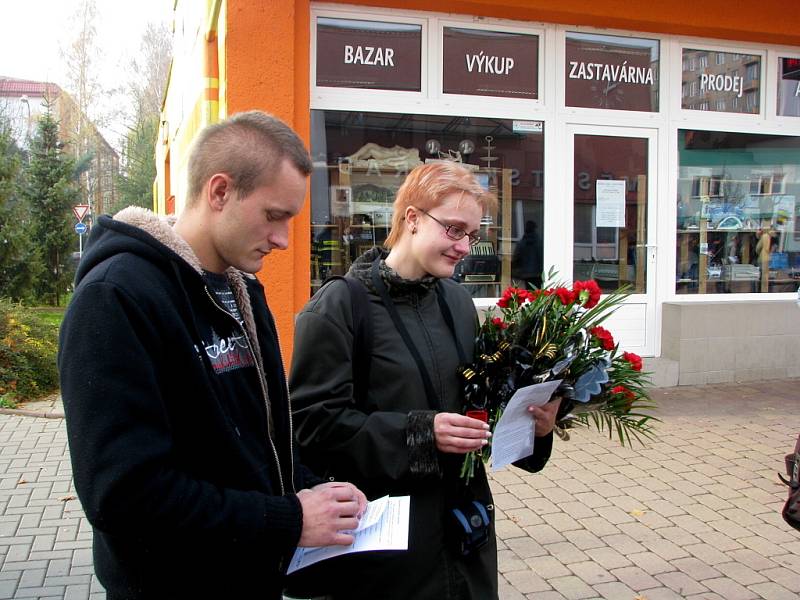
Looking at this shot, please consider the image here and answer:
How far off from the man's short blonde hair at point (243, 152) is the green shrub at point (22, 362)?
7755mm

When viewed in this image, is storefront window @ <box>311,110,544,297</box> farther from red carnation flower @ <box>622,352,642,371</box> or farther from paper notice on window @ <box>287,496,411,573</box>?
paper notice on window @ <box>287,496,411,573</box>

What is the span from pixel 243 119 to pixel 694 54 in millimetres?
7836

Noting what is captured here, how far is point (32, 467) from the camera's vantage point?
237 inches

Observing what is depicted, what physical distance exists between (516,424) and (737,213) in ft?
25.3

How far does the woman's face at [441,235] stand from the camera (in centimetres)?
228

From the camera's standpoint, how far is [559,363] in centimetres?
211

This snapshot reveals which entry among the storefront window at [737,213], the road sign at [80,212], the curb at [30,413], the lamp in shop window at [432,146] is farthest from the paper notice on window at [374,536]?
the road sign at [80,212]

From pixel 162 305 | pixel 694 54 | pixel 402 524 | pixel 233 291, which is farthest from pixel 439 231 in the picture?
pixel 694 54

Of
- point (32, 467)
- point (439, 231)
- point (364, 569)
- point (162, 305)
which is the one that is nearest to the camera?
point (162, 305)

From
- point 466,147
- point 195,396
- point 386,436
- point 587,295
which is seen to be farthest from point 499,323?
point 466,147

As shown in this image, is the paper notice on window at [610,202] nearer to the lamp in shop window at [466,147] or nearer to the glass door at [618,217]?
the glass door at [618,217]

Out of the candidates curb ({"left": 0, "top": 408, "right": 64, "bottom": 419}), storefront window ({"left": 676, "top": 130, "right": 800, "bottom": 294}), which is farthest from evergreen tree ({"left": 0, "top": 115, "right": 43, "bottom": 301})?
storefront window ({"left": 676, "top": 130, "right": 800, "bottom": 294})

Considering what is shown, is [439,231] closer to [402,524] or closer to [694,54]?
[402,524]

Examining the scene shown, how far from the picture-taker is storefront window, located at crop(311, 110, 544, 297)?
23.7ft
